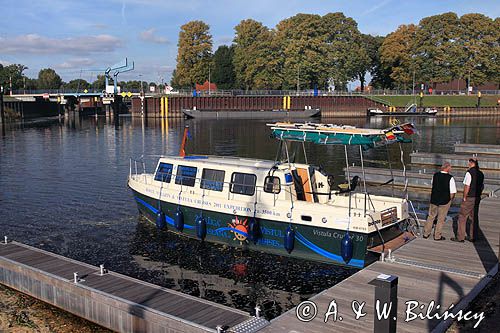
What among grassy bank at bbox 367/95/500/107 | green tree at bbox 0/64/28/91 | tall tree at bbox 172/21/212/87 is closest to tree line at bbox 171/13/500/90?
tall tree at bbox 172/21/212/87

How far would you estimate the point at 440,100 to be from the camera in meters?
116

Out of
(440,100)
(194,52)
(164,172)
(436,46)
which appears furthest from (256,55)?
(164,172)

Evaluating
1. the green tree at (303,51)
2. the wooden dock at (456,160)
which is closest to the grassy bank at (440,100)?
the green tree at (303,51)

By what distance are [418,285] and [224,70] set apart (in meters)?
123

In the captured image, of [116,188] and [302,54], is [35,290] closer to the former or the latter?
[116,188]

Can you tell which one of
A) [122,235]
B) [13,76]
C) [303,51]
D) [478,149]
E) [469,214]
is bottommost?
[122,235]

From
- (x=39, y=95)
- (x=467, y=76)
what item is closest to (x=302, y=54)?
(x=467, y=76)

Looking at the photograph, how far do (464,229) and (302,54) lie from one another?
3929 inches

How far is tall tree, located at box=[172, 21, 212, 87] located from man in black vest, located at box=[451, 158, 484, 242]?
108 metres

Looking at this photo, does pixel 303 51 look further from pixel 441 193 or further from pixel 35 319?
pixel 35 319

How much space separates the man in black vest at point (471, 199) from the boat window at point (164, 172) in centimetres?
1131

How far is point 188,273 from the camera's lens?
1652 centimetres

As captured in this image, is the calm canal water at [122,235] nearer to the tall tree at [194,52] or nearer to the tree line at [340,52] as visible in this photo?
the tree line at [340,52]

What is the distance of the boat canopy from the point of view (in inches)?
625
